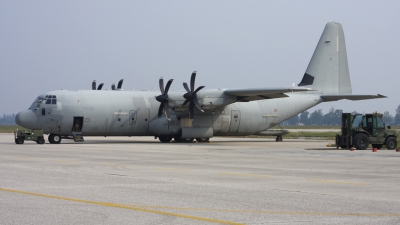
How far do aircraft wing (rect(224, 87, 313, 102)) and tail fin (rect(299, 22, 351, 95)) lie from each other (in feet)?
21.2

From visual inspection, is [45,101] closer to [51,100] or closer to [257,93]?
[51,100]

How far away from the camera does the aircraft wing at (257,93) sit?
40622mm

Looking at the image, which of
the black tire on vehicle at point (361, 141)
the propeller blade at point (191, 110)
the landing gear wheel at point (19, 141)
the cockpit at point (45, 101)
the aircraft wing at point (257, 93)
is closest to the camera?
the black tire on vehicle at point (361, 141)

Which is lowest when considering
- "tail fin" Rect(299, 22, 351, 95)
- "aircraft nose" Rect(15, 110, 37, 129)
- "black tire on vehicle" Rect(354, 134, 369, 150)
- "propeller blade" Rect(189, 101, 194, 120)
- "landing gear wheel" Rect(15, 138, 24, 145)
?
"landing gear wheel" Rect(15, 138, 24, 145)

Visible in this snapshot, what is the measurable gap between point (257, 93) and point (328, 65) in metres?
10.2

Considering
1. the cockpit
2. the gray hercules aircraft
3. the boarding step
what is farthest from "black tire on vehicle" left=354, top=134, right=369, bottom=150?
the cockpit

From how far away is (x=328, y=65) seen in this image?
1950 inches

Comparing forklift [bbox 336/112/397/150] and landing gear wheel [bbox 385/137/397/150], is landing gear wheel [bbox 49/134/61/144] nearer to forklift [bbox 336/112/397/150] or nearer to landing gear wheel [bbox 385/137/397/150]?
forklift [bbox 336/112/397/150]

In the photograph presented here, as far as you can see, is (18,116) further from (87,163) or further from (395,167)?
(395,167)

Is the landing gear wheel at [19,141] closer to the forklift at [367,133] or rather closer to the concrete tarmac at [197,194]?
the forklift at [367,133]

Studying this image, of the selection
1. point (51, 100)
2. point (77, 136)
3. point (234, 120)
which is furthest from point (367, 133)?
point (51, 100)

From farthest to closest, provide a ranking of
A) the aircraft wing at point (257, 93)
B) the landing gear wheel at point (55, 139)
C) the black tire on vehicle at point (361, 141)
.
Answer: the landing gear wheel at point (55, 139) → the aircraft wing at point (257, 93) → the black tire on vehicle at point (361, 141)

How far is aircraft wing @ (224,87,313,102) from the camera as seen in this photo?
40.6 metres

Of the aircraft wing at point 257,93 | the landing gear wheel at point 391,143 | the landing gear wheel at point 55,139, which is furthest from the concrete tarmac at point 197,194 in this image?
the landing gear wheel at point 55,139
